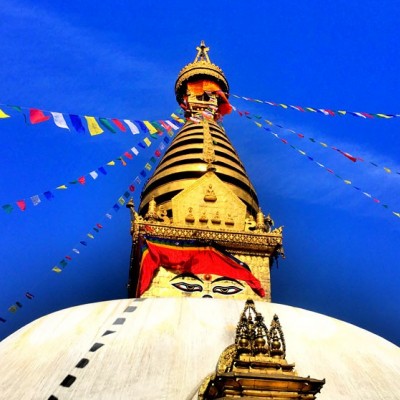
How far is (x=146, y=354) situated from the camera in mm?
5953

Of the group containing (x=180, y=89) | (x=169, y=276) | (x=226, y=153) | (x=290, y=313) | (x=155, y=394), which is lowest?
(x=155, y=394)

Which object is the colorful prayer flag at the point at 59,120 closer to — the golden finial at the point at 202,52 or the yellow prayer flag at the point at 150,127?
the yellow prayer flag at the point at 150,127

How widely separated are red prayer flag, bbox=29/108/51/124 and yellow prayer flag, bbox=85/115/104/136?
823mm

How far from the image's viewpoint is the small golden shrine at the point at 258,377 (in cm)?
443

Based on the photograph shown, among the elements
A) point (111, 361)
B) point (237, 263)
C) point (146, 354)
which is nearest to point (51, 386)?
point (111, 361)

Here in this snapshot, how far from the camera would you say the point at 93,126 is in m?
8.49

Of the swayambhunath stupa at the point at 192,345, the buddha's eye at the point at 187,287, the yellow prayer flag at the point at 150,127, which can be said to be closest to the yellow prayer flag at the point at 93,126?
the swayambhunath stupa at the point at 192,345

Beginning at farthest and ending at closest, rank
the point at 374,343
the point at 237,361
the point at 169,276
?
the point at 169,276 < the point at 374,343 < the point at 237,361

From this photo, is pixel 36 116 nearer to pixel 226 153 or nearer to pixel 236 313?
pixel 236 313

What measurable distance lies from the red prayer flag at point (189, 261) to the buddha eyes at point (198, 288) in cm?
32

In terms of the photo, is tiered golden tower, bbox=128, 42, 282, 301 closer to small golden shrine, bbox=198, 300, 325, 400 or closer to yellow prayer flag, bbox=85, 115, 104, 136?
yellow prayer flag, bbox=85, 115, 104, 136

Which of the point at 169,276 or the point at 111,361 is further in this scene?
the point at 169,276

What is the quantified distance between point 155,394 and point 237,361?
1116mm

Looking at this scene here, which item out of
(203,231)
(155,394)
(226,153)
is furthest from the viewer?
(226,153)
